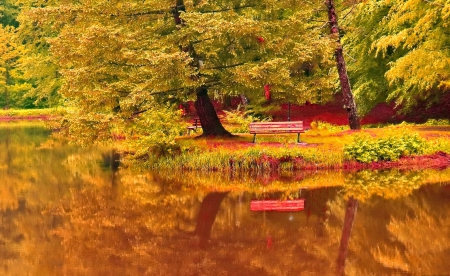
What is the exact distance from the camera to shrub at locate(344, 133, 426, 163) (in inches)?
659

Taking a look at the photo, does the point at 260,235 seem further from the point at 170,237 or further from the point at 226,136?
the point at 226,136

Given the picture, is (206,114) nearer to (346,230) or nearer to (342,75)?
(342,75)

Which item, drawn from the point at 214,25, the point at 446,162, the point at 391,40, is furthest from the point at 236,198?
the point at 391,40

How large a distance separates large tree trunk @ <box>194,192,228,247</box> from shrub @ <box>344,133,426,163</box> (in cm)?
525

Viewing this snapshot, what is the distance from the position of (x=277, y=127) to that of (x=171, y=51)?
4376mm

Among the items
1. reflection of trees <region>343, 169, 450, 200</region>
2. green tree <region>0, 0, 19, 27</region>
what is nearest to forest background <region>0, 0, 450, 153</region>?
reflection of trees <region>343, 169, 450, 200</region>

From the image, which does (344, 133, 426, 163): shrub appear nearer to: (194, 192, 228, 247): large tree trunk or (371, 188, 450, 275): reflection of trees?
(194, 192, 228, 247): large tree trunk

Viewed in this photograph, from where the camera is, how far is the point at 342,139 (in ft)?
60.2

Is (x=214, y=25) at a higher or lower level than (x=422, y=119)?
higher

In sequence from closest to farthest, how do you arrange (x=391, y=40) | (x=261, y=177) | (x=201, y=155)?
(x=261, y=177)
(x=201, y=155)
(x=391, y=40)

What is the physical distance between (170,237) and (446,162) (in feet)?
34.8

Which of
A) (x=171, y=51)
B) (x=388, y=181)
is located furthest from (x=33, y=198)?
(x=388, y=181)

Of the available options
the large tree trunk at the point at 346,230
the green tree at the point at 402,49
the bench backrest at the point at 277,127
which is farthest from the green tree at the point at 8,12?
the large tree trunk at the point at 346,230

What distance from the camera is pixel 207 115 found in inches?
781
